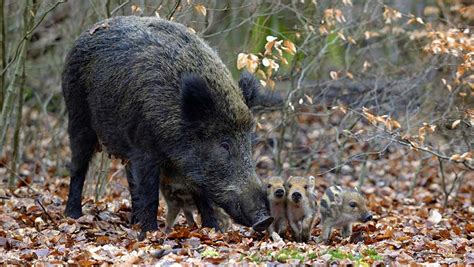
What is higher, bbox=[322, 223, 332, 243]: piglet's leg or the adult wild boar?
the adult wild boar

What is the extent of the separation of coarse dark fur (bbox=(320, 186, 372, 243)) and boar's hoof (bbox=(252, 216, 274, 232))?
2.47 ft

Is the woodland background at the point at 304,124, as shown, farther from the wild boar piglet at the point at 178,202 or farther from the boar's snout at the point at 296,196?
the boar's snout at the point at 296,196

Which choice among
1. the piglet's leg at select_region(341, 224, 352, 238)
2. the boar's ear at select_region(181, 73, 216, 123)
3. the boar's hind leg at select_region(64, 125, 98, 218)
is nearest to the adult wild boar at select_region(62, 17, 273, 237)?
the boar's ear at select_region(181, 73, 216, 123)

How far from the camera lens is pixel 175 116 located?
26.1ft

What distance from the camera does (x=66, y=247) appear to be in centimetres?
718

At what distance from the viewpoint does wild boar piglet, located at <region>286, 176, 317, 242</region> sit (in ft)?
24.8

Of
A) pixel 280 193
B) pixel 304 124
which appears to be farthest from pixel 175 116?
pixel 304 124

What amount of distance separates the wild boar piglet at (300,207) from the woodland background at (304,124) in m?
0.31

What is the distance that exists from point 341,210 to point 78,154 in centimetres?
324

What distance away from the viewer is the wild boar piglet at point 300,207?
7.57 meters

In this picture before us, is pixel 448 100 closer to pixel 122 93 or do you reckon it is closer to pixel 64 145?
pixel 122 93

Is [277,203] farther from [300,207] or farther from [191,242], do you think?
[191,242]

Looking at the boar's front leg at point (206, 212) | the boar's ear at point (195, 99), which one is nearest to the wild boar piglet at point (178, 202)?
the boar's front leg at point (206, 212)

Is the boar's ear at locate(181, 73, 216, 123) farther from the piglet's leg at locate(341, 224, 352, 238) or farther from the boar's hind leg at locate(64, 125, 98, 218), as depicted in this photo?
the boar's hind leg at locate(64, 125, 98, 218)
